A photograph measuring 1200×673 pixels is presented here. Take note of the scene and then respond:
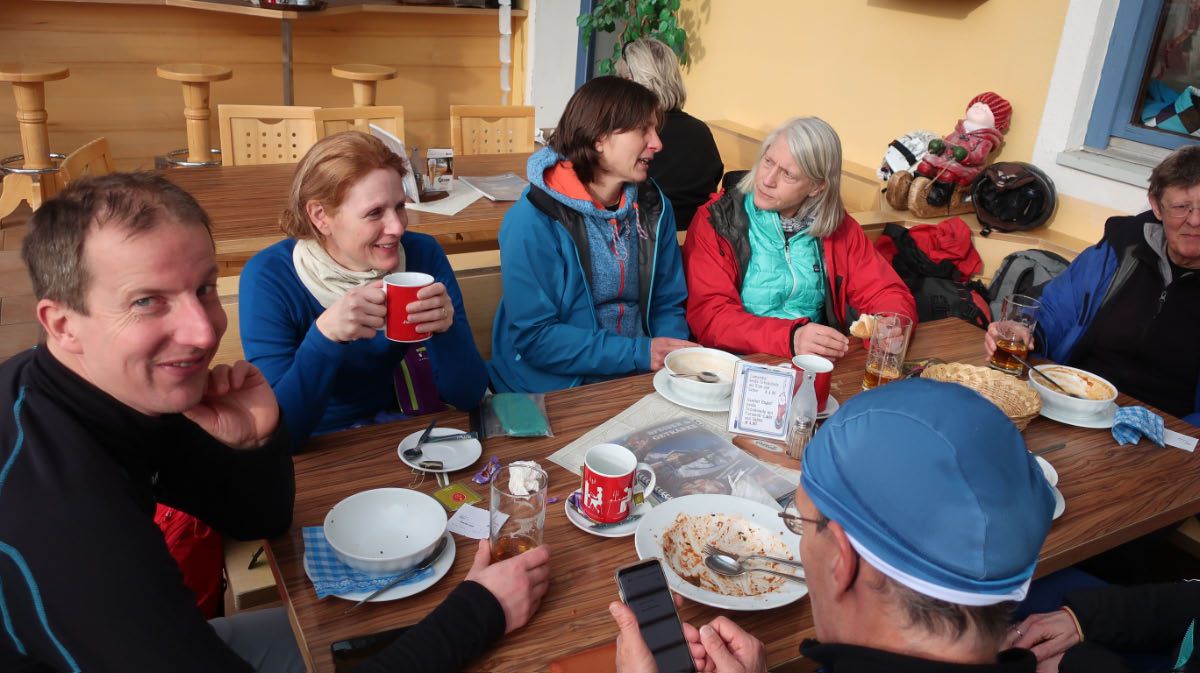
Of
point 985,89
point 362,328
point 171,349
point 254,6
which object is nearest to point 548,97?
point 254,6

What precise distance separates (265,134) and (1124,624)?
3.82 metres

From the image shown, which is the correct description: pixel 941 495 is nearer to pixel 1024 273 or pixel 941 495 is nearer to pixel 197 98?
pixel 1024 273

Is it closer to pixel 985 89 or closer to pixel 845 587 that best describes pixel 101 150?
pixel 845 587

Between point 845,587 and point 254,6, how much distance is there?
5.74m

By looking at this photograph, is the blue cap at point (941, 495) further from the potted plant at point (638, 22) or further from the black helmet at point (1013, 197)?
the potted plant at point (638, 22)

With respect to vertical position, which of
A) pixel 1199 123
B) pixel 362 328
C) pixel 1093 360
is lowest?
pixel 1093 360

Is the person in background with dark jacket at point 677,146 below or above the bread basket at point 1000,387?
above

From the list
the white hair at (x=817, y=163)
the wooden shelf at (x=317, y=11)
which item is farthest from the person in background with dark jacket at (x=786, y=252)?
the wooden shelf at (x=317, y=11)

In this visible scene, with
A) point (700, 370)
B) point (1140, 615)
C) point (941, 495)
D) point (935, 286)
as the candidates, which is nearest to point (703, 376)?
point (700, 370)

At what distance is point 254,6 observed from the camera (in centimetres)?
563

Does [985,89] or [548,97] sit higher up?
[985,89]

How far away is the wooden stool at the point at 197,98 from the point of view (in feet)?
17.3

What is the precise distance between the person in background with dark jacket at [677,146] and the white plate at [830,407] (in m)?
1.82

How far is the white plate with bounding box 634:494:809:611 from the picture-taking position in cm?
144
